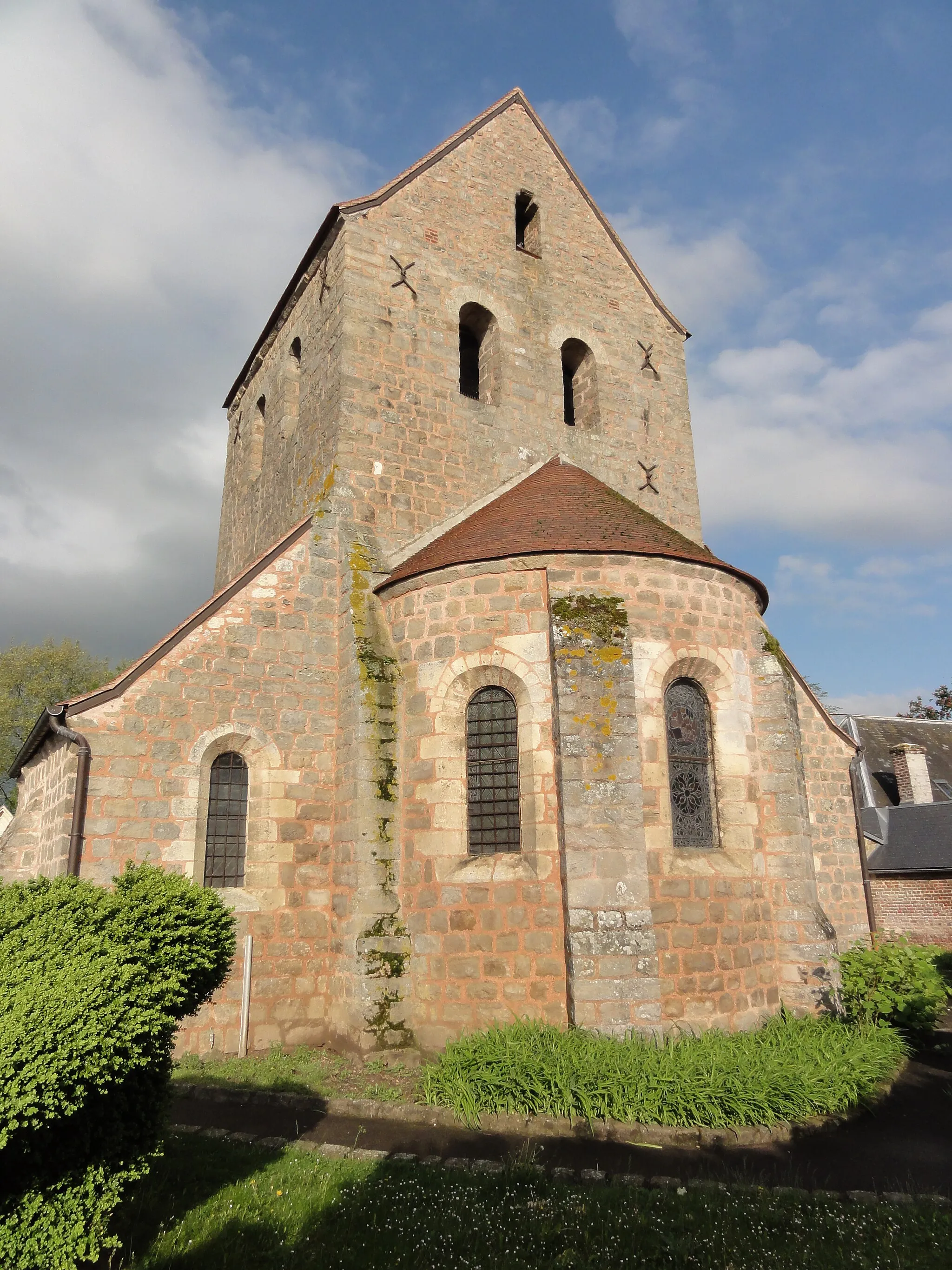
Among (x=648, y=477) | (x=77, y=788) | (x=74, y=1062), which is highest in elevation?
(x=648, y=477)

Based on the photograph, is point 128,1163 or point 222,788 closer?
point 128,1163

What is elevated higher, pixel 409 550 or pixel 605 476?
pixel 605 476

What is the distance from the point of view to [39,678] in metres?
30.6

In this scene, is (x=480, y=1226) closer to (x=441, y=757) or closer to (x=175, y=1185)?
(x=175, y=1185)

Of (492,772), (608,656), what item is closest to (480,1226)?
(492,772)

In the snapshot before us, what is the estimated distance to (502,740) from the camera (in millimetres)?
9703

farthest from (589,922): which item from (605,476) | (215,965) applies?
(605,476)

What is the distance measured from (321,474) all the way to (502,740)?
16.3 feet

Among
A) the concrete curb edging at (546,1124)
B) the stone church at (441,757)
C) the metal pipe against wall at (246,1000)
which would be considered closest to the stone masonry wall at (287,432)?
the stone church at (441,757)

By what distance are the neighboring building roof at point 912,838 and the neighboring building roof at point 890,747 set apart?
5.13ft

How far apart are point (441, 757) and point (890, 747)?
66.8 feet

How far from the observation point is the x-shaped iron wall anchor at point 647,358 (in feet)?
51.3

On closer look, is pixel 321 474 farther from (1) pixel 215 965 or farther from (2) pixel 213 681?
(1) pixel 215 965

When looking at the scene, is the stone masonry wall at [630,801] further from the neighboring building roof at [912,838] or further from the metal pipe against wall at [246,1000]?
the neighboring building roof at [912,838]
